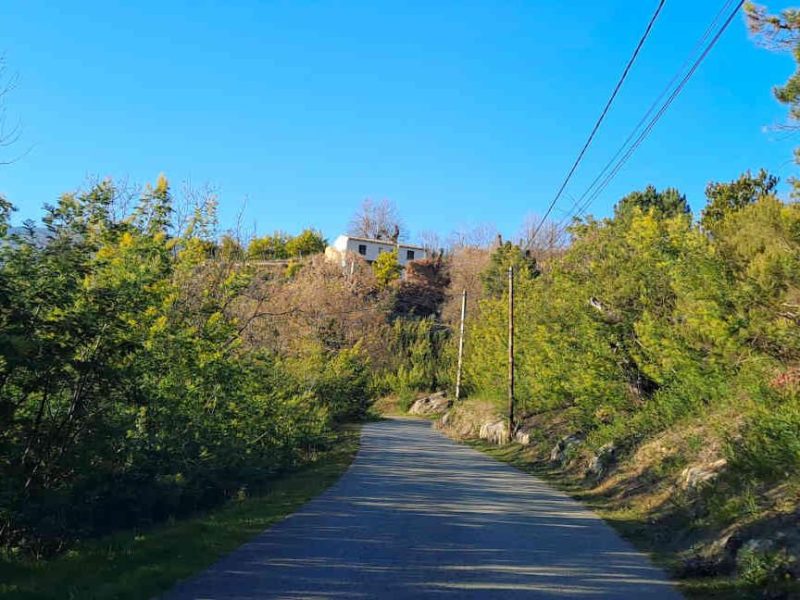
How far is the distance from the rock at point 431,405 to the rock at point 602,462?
33429mm

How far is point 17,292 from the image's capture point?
7930 mm

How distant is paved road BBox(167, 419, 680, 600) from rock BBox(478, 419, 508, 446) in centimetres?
1314

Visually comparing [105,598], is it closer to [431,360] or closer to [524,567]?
[524,567]

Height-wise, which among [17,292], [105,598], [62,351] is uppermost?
[17,292]

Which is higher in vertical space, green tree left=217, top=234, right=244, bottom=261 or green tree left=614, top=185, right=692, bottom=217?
green tree left=614, top=185, right=692, bottom=217

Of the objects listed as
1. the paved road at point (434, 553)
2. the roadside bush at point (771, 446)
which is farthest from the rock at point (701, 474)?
the paved road at point (434, 553)

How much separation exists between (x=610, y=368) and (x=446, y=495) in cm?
702

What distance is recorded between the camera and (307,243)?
81.9 meters

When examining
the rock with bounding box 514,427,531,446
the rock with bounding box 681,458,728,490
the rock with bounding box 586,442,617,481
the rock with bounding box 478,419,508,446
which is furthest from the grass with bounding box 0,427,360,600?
the rock with bounding box 478,419,508,446

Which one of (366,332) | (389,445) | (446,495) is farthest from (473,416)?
(366,332)

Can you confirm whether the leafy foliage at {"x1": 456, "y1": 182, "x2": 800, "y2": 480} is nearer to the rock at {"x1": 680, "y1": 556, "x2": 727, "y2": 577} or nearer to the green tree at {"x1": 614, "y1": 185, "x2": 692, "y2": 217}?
the rock at {"x1": 680, "y1": 556, "x2": 727, "y2": 577}

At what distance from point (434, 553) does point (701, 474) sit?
5468mm

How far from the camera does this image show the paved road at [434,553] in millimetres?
6852

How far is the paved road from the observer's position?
6.85 m
